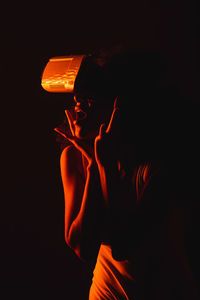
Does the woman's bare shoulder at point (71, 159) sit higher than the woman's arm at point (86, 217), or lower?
higher

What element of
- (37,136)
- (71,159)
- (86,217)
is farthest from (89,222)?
(37,136)

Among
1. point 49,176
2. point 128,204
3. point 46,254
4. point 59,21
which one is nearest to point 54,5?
point 59,21

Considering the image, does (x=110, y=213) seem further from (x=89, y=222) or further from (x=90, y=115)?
(x=90, y=115)

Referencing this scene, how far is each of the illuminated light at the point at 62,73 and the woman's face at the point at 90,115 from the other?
91mm

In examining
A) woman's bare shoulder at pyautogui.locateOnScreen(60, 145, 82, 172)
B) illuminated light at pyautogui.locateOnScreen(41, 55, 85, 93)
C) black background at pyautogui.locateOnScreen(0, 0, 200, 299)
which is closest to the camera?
illuminated light at pyautogui.locateOnScreen(41, 55, 85, 93)

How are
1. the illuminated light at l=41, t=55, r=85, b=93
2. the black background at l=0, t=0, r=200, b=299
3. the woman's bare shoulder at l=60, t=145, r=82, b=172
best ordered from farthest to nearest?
the black background at l=0, t=0, r=200, b=299
the woman's bare shoulder at l=60, t=145, r=82, b=172
the illuminated light at l=41, t=55, r=85, b=93

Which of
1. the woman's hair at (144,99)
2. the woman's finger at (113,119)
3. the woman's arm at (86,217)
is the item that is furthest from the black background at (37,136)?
the woman's arm at (86,217)

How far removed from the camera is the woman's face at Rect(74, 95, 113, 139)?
0.86 metres

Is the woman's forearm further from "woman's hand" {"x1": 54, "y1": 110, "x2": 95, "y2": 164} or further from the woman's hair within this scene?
the woman's hair

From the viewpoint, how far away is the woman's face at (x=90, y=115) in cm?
86

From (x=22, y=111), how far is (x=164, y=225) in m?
0.88

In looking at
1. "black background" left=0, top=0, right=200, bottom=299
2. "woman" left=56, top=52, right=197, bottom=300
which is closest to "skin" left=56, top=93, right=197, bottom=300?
"woman" left=56, top=52, right=197, bottom=300

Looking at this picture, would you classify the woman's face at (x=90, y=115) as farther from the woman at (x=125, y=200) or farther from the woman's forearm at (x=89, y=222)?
the woman's forearm at (x=89, y=222)

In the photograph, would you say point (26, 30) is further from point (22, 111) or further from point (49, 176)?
point (49, 176)
